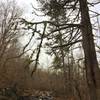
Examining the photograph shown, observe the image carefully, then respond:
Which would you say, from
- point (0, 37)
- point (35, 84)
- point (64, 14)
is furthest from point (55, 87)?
point (64, 14)

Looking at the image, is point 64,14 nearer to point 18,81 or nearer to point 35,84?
point 18,81

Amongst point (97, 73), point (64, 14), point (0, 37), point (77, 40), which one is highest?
point (0, 37)

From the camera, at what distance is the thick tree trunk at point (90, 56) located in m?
8.23

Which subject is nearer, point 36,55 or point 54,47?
point 36,55

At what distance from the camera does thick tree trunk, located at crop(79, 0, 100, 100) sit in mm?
8227

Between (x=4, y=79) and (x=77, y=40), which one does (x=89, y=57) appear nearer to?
(x=77, y=40)

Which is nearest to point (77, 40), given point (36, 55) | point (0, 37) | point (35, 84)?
point (36, 55)

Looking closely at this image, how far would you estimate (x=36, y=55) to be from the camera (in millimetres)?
7566

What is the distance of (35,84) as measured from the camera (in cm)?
3884

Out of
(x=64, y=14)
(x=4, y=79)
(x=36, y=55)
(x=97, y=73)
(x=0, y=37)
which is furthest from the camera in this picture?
(x=0, y=37)

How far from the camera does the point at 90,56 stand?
852 centimetres

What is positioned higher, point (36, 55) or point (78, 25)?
point (78, 25)

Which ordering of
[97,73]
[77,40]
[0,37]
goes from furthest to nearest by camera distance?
[0,37], [77,40], [97,73]

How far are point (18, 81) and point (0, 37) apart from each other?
6709 millimetres
